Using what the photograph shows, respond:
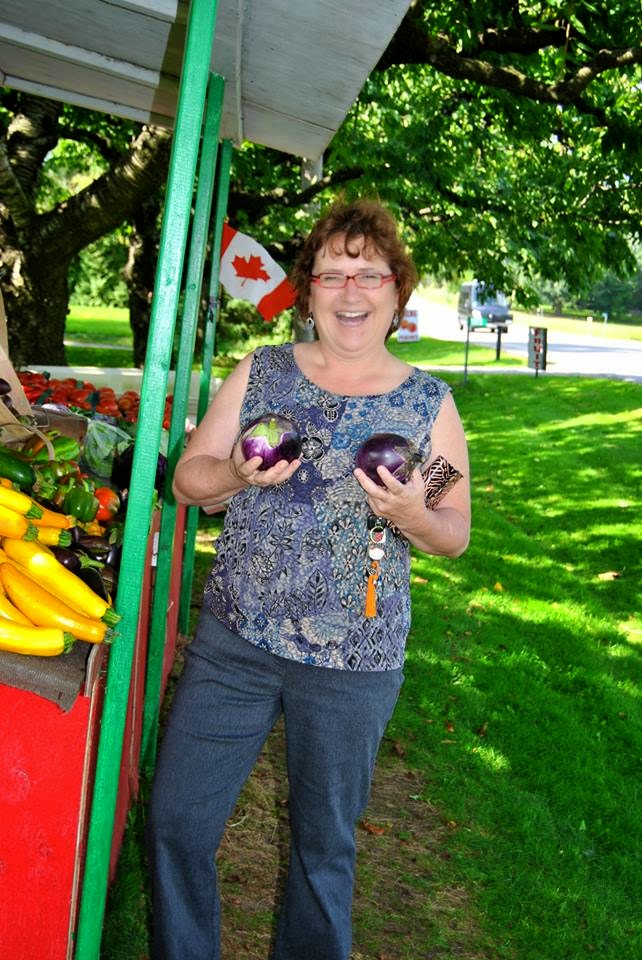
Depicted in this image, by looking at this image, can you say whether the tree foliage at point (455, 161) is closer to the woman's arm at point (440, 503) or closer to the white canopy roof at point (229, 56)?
the white canopy roof at point (229, 56)

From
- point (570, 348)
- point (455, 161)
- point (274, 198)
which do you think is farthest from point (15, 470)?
point (570, 348)

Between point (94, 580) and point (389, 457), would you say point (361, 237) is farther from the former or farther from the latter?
point (94, 580)

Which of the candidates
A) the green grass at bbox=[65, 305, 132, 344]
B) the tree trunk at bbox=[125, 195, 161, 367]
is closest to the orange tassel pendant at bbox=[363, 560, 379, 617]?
the tree trunk at bbox=[125, 195, 161, 367]

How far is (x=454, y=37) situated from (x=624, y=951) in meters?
7.78

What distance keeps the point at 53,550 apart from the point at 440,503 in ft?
3.53

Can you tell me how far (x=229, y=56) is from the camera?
3717 mm

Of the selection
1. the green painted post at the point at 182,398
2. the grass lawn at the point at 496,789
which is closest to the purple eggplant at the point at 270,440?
the green painted post at the point at 182,398

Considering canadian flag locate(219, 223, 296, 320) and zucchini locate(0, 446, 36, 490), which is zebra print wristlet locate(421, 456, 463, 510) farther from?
canadian flag locate(219, 223, 296, 320)

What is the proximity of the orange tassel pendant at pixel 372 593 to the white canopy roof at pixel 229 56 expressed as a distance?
1.67m

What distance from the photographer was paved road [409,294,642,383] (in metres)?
26.5

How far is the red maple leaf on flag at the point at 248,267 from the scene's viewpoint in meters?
Result: 5.59

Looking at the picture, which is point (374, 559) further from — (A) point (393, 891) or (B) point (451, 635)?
(B) point (451, 635)

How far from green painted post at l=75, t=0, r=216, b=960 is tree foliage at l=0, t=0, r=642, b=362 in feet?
19.6

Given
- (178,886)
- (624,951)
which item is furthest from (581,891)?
(178,886)
